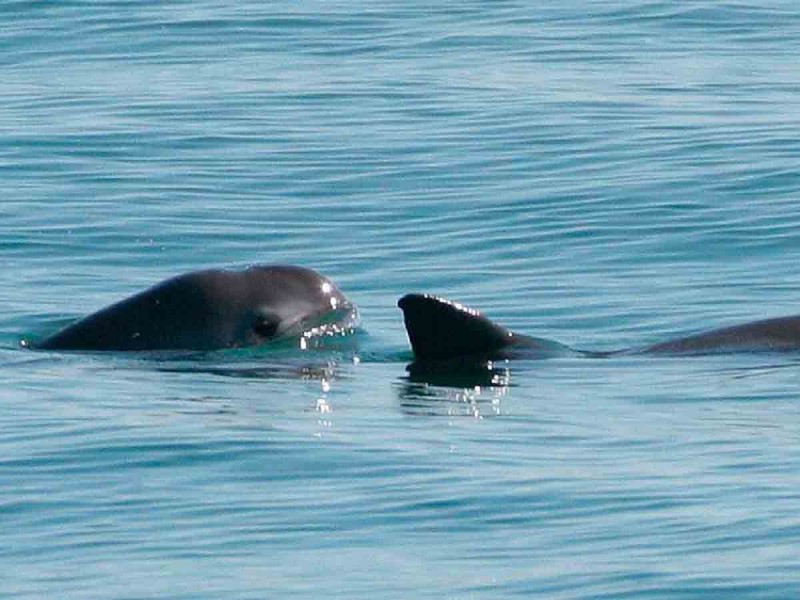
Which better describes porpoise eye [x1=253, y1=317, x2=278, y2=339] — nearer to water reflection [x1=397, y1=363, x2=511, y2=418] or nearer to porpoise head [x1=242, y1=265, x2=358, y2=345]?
porpoise head [x1=242, y1=265, x2=358, y2=345]

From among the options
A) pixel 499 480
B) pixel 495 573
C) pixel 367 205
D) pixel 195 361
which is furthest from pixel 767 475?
pixel 367 205

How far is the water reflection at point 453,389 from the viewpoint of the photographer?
14047 mm

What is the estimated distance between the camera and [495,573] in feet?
34.3

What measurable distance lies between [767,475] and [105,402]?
383 cm

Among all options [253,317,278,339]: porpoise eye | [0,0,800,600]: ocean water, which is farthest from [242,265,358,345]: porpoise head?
[0,0,800,600]: ocean water

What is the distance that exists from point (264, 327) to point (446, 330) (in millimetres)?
1471

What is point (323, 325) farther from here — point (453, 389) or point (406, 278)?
point (406, 278)

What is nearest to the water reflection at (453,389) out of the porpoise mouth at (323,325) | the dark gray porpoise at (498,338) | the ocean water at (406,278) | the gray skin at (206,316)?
the ocean water at (406,278)

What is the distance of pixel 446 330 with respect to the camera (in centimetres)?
1538

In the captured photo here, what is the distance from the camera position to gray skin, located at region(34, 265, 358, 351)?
53.2ft

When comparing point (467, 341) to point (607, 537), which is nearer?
point (607, 537)

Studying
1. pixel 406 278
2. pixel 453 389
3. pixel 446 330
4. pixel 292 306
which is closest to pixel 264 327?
pixel 292 306

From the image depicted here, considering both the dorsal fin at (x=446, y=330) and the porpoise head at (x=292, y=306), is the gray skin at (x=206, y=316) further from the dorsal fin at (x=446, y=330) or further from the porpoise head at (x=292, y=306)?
the dorsal fin at (x=446, y=330)

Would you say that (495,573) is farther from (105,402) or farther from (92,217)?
(92,217)
